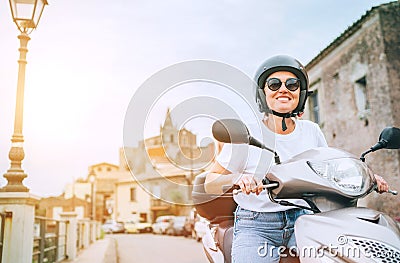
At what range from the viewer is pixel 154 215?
1911 inches

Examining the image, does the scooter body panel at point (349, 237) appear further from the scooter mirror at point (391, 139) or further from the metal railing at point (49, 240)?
the metal railing at point (49, 240)

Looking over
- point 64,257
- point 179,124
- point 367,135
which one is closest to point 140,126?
point 179,124

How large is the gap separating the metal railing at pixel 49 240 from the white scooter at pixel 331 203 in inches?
230

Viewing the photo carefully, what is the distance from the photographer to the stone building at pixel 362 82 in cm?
1375

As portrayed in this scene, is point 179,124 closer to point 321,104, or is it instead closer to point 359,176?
point 359,176

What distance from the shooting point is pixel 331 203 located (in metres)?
1.67

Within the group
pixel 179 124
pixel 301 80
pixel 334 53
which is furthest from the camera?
pixel 334 53

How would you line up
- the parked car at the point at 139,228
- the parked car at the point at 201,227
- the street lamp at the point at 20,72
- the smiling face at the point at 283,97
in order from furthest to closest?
the parked car at the point at 139,228 < the street lamp at the point at 20,72 < the parked car at the point at 201,227 < the smiling face at the point at 283,97

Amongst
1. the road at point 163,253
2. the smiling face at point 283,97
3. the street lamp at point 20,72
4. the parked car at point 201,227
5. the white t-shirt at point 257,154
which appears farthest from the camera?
the road at point 163,253

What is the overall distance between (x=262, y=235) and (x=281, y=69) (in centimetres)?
81

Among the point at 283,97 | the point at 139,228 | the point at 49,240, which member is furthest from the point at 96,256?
the point at 139,228

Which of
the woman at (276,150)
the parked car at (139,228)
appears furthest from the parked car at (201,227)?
the parked car at (139,228)

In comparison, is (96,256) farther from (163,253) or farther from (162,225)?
(162,225)

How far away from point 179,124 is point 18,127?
11.7ft
